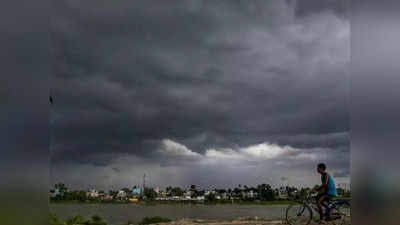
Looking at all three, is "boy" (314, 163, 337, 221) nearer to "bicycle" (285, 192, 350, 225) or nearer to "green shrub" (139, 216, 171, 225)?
"bicycle" (285, 192, 350, 225)

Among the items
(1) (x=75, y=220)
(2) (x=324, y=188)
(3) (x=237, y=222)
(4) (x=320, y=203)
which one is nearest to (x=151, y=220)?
(3) (x=237, y=222)

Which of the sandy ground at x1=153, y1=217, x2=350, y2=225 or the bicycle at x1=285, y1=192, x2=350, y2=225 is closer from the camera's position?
the bicycle at x1=285, y1=192, x2=350, y2=225

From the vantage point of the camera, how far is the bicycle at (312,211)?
6.39 m

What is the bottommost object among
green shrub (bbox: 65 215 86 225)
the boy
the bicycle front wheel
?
green shrub (bbox: 65 215 86 225)

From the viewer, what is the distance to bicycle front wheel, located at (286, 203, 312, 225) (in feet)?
21.9

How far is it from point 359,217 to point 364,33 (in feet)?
2.05

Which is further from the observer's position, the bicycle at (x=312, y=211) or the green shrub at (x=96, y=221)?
the green shrub at (x=96, y=221)

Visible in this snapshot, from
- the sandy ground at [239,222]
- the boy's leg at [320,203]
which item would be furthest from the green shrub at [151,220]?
the boy's leg at [320,203]

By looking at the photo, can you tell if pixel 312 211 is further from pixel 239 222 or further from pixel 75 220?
pixel 75 220

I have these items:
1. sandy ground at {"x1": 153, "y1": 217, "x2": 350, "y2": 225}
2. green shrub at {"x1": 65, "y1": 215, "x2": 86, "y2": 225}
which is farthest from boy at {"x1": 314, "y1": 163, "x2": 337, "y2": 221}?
green shrub at {"x1": 65, "y1": 215, "x2": 86, "y2": 225}

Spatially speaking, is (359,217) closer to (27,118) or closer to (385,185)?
(385,185)

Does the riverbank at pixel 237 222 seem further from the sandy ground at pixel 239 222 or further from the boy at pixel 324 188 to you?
the boy at pixel 324 188

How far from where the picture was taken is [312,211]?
660 cm

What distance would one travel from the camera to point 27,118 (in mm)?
1254
